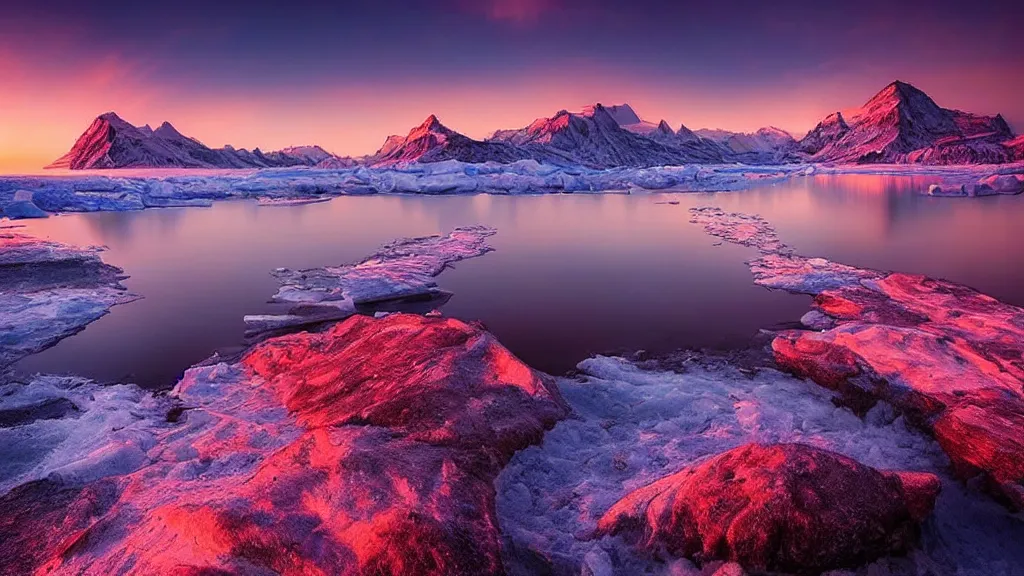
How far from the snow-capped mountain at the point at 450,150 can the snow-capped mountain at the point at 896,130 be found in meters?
67.9

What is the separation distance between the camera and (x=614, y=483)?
13.3 feet

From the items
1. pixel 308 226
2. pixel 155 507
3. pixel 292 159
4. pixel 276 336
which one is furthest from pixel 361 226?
pixel 292 159

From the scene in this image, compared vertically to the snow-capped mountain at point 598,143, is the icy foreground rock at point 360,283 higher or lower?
lower

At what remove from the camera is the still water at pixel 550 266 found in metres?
7.80

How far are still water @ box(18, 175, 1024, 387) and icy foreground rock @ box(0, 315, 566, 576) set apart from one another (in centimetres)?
179

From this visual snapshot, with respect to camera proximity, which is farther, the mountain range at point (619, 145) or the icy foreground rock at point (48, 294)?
the mountain range at point (619, 145)

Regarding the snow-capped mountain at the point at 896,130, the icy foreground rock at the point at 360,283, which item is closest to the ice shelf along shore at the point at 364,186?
the icy foreground rock at the point at 360,283

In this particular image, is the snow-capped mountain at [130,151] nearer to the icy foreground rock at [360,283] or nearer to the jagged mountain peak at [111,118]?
the jagged mountain peak at [111,118]

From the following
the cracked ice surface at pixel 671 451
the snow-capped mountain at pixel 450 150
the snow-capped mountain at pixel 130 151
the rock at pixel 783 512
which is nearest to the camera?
the rock at pixel 783 512

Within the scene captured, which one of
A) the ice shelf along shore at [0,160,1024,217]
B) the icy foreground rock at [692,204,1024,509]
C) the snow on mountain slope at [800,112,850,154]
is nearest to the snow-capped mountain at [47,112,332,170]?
the ice shelf along shore at [0,160,1024,217]

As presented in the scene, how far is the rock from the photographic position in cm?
288

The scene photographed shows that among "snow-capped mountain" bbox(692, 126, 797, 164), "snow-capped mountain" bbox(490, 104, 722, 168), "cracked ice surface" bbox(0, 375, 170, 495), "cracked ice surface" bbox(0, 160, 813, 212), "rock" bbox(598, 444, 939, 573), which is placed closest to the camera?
"rock" bbox(598, 444, 939, 573)

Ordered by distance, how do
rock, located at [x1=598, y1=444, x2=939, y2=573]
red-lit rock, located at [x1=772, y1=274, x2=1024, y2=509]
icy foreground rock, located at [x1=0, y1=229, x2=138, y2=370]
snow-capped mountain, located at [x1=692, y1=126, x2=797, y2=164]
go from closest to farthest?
rock, located at [x1=598, y1=444, x2=939, y2=573]
red-lit rock, located at [x1=772, y1=274, x2=1024, y2=509]
icy foreground rock, located at [x1=0, y1=229, x2=138, y2=370]
snow-capped mountain, located at [x1=692, y1=126, x2=797, y2=164]

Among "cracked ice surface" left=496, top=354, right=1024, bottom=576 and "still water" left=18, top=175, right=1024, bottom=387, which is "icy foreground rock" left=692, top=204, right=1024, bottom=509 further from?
"still water" left=18, top=175, right=1024, bottom=387
